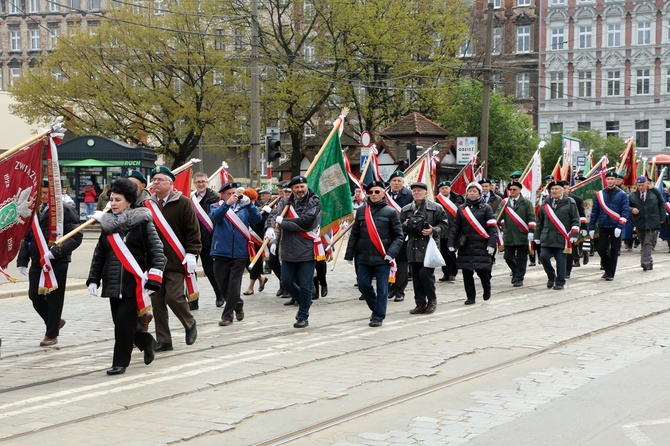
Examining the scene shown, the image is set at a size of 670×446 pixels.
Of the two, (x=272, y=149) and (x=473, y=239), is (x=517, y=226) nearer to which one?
(x=473, y=239)

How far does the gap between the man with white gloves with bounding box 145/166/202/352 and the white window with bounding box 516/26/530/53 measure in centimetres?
6671

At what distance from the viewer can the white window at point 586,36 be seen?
235 ft

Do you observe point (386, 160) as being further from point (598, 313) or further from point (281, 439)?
point (281, 439)

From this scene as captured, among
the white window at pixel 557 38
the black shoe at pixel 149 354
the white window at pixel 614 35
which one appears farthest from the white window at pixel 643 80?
the black shoe at pixel 149 354

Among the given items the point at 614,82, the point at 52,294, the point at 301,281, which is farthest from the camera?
the point at 614,82

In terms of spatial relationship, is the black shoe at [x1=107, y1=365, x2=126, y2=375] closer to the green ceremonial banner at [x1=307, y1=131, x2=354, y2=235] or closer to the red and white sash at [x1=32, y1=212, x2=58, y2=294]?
the red and white sash at [x1=32, y1=212, x2=58, y2=294]

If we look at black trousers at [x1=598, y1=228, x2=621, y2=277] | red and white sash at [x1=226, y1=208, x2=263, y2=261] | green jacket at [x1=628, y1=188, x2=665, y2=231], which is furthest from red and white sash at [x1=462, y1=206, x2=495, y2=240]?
green jacket at [x1=628, y1=188, x2=665, y2=231]

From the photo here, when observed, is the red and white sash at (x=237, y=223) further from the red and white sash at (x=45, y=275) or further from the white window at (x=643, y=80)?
the white window at (x=643, y=80)

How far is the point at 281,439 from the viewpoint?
251 inches

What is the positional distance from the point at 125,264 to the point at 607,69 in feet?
221

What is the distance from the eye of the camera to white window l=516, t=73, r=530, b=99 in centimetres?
7344

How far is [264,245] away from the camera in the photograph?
12039mm

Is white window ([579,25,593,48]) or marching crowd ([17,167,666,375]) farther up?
white window ([579,25,593,48])

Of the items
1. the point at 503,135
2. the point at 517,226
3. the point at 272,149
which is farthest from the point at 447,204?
the point at 503,135
